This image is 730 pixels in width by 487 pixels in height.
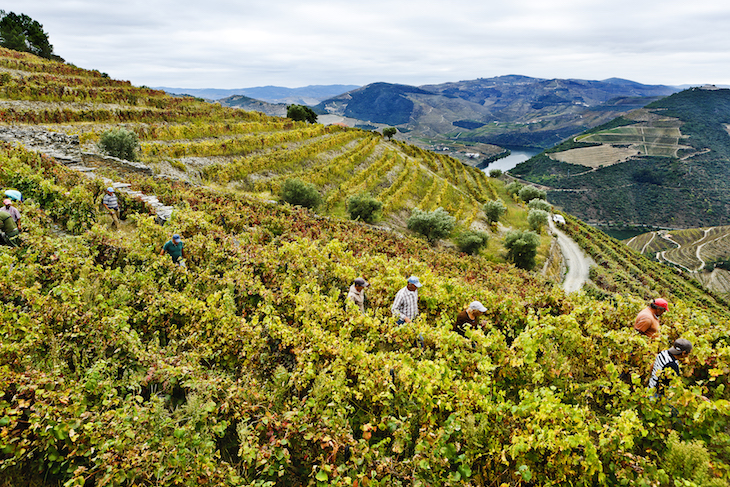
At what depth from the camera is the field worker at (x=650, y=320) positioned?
6.37 metres

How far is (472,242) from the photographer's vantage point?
105 feet

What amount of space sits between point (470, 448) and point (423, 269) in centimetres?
565

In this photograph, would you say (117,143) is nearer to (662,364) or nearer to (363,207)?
(363,207)

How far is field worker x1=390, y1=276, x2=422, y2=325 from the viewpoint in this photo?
673cm

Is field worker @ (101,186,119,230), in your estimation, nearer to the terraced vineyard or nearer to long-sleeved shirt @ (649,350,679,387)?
long-sleeved shirt @ (649,350,679,387)

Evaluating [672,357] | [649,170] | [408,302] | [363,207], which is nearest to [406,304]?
[408,302]

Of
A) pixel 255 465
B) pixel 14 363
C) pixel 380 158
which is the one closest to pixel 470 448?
pixel 255 465

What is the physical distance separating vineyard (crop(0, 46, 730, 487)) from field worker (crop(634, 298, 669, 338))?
13.7 inches

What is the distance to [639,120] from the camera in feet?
600

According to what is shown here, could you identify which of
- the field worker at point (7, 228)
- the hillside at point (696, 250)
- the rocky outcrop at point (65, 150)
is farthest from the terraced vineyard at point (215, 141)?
the hillside at point (696, 250)

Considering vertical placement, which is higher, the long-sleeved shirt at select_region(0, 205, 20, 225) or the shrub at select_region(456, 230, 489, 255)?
the long-sleeved shirt at select_region(0, 205, 20, 225)

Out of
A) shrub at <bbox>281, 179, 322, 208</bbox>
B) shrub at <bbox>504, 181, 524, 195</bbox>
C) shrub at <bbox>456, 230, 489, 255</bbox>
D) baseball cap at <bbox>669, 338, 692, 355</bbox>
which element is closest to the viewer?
baseball cap at <bbox>669, 338, 692, 355</bbox>

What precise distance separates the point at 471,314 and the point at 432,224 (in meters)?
24.5

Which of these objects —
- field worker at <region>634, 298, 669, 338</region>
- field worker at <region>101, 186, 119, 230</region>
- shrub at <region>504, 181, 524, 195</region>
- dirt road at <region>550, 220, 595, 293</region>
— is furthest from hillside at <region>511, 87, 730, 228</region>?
field worker at <region>101, 186, 119, 230</region>
